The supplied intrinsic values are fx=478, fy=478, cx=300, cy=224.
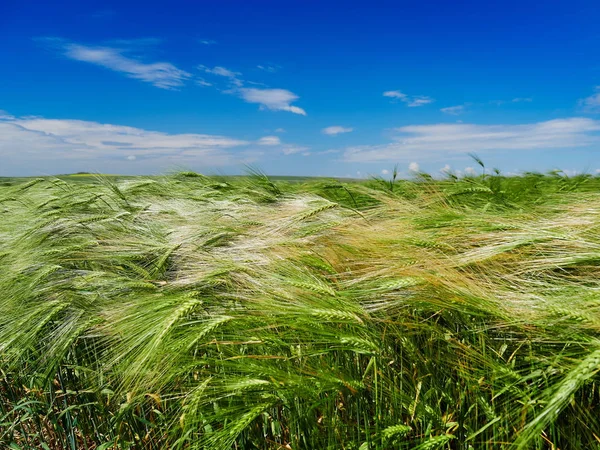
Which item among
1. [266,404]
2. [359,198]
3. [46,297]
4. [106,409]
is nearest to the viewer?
[266,404]

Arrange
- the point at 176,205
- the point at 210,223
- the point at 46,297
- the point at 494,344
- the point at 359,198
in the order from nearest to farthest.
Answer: the point at 494,344 < the point at 46,297 < the point at 210,223 < the point at 176,205 < the point at 359,198

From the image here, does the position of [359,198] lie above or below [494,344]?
above

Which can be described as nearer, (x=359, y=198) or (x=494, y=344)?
(x=494, y=344)

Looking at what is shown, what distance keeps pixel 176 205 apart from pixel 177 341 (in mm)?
1793

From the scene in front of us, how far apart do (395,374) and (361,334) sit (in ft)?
0.62

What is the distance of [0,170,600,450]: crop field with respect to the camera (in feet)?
3.80

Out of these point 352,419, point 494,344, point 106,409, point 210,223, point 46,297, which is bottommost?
point 106,409

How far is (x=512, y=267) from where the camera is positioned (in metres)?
1.40

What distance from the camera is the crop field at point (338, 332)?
1158 millimetres

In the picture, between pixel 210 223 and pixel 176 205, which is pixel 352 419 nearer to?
pixel 210 223

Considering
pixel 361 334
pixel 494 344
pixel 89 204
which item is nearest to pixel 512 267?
pixel 494 344

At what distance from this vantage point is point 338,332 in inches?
47.1

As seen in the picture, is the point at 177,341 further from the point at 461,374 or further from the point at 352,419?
the point at 461,374

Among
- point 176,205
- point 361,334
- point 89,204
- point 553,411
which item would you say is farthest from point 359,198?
point 553,411
